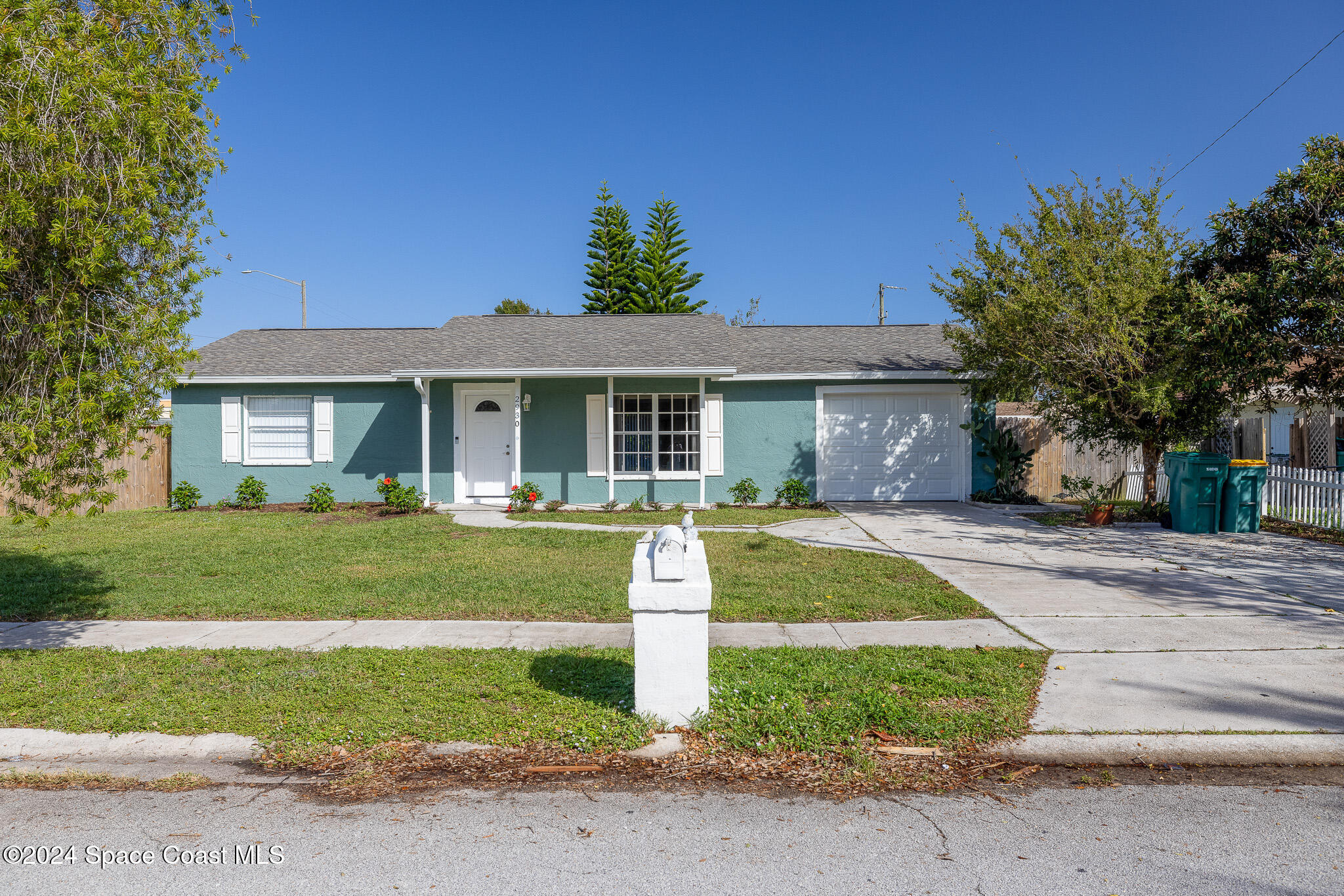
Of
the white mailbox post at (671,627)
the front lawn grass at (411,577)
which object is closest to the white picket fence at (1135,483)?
the front lawn grass at (411,577)

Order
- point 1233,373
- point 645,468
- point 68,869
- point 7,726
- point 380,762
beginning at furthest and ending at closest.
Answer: point 645,468 < point 1233,373 < point 7,726 < point 380,762 < point 68,869

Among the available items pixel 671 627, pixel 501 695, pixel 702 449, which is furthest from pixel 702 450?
pixel 671 627

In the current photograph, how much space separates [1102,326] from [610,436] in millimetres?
8286

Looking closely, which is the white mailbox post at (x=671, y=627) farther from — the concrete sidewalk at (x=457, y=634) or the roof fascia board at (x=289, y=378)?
the roof fascia board at (x=289, y=378)

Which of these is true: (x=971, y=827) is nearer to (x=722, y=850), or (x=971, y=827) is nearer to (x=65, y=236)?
(x=722, y=850)

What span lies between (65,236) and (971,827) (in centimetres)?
520

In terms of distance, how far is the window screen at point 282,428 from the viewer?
15.6 metres

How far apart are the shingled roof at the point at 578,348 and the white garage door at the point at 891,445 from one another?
81 centimetres

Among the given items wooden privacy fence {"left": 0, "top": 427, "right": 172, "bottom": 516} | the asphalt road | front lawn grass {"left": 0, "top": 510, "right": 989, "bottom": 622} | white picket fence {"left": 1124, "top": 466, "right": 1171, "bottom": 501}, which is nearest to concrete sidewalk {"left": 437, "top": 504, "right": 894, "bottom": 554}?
front lawn grass {"left": 0, "top": 510, "right": 989, "bottom": 622}

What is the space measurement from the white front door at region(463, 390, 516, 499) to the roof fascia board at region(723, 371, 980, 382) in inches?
179

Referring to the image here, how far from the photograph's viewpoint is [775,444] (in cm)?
1559

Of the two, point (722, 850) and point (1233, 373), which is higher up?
point (1233, 373)

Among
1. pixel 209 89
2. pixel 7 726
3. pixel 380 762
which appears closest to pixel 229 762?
pixel 380 762

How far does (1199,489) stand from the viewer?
11.2 metres
